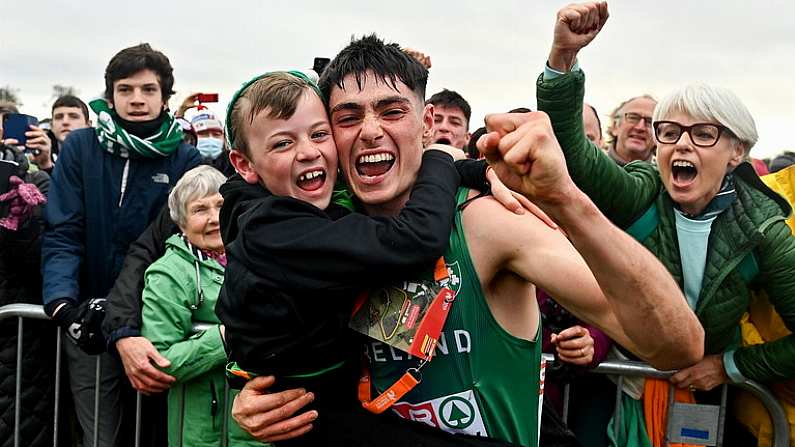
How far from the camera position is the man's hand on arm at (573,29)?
2.31 metres

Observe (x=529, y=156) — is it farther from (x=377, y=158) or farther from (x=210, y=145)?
(x=210, y=145)

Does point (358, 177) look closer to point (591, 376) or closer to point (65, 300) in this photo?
point (591, 376)

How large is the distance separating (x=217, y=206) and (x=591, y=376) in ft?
6.46

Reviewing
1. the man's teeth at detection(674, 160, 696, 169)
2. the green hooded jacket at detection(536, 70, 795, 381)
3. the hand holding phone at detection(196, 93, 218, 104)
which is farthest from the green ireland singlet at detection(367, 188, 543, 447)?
the hand holding phone at detection(196, 93, 218, 104)

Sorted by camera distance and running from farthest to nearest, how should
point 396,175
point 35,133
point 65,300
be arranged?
point 35,133, point 65,300, point 396,175

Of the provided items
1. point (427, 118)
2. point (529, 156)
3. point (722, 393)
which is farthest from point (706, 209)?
point (529, 156)

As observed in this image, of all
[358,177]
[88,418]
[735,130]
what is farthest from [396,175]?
[88,418]

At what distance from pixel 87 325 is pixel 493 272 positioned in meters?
2.44

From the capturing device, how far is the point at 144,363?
340 cm

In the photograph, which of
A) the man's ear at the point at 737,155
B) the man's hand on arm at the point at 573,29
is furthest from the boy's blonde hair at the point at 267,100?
the man's ear at the point at 737,155

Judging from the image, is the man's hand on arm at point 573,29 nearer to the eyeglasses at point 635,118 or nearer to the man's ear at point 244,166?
the man's ear at point 244,166

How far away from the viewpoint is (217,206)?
12.4 ft

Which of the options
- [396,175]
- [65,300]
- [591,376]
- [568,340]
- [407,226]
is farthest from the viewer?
→ [65,300]

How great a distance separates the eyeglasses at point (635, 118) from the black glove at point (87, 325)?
3.76 metres
